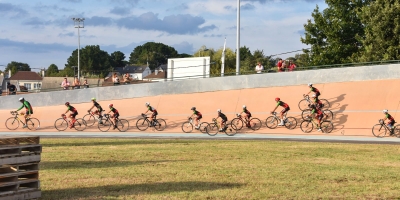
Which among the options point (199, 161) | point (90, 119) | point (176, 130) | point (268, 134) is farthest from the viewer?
point (90, 119)

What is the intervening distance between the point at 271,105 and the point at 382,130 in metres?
7.29

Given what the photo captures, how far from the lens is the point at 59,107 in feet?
128

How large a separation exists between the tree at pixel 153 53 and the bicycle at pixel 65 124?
115m

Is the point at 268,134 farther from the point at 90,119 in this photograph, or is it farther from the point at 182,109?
the point at 90,119

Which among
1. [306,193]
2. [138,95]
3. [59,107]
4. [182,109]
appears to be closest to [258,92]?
[182,109]

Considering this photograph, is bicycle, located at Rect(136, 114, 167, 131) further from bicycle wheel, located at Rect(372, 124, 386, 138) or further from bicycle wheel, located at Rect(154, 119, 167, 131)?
bicycle wheel, located at Rect(372, 124, 386, 138)

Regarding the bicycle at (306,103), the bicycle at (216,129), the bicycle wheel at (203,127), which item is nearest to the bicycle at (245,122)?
the bicycle at (216,129)

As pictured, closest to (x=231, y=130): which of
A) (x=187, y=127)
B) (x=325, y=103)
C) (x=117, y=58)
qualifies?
(x=187, y=127)

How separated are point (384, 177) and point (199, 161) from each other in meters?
5.05

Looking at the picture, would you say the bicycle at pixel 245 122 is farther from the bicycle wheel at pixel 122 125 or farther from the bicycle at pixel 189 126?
the bicycle wheel at pixel 122 125

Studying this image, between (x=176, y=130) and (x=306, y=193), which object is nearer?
(x=306, y=193)

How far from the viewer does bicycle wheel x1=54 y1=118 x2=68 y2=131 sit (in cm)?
3506

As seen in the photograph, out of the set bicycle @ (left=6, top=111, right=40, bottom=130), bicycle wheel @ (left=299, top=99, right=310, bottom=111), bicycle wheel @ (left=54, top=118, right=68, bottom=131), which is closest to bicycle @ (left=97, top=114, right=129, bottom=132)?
bicycle wheel @ (left=54, top=118, right=68, bottom=131)

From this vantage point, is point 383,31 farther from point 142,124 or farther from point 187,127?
point 142,124
